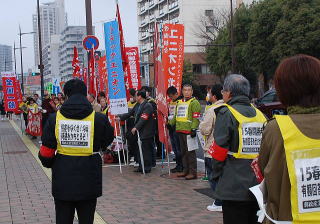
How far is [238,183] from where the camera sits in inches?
140

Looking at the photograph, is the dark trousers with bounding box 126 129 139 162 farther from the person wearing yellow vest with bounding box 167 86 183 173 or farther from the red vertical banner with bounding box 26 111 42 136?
the red vertical banner with bounding box 26 111 42 136

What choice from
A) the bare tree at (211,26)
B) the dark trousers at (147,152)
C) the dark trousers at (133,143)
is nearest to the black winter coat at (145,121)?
the dark trousers at (147,152)

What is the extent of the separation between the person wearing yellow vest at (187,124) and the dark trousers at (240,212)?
16.3 feet

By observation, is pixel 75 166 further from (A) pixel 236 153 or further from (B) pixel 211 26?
(B) pixel 211 26

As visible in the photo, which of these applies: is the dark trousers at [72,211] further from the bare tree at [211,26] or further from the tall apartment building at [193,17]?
the tall apartment building at [193,17]

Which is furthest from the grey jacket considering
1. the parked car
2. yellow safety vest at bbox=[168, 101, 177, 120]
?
the parked car

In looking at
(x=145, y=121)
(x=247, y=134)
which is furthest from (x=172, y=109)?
(x=247, y=134)

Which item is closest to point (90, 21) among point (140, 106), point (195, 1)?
point (140, 106)

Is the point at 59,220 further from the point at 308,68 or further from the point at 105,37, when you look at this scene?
the point at 105,37

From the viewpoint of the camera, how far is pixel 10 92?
20.3 m

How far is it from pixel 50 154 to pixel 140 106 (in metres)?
5.80

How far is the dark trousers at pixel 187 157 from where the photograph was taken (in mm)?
8828

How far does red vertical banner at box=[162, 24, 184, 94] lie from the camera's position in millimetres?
10148

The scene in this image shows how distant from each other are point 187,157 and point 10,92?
45.2 ft
